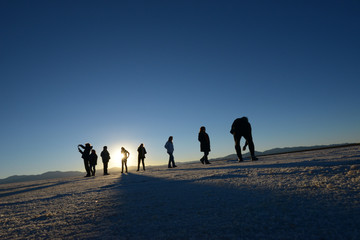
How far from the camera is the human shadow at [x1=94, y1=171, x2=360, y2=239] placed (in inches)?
43.1

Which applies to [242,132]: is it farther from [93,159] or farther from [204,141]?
[93,159]

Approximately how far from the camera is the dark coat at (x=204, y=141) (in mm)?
10305

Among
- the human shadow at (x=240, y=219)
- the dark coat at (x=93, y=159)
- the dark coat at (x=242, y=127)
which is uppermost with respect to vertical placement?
the dark coat at (x=242, y=127)

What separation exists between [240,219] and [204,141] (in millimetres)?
9108

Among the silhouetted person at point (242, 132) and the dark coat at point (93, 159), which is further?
the dark coat at point (93, 159)

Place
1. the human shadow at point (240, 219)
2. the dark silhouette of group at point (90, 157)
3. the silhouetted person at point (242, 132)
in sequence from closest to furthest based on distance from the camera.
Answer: the human shadow at point (240, 219)
the silhouetted person at point (242, 132)
the dark silhouette of group at point (90, 157)

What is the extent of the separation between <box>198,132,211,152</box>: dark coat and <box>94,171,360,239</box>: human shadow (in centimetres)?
838

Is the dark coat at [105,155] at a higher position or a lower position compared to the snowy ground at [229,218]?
higher

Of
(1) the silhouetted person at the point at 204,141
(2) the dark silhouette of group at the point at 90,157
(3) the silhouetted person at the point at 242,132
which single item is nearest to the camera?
(3) the silhouetted person at the point at 242,132

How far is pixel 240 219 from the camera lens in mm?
1329

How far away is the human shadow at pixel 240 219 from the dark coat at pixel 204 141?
8.38 meters

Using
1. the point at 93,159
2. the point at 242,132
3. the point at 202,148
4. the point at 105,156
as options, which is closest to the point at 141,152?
the point at 105,156

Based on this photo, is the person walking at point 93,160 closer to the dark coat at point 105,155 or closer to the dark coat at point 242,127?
the dark coat at point 105,155

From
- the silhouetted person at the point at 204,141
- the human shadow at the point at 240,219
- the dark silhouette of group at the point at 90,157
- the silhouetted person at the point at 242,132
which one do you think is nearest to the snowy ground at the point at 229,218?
the human shadow at the point at 240,219
